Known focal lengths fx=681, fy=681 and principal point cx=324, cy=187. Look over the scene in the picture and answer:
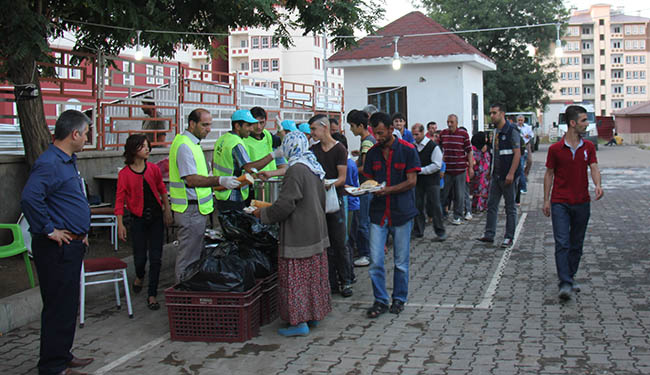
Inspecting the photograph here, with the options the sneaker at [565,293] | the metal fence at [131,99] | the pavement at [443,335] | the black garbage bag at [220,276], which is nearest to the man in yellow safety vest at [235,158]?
Result: the pavement at [443,335]

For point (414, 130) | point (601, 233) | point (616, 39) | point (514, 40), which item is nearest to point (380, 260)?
point (414, 130)

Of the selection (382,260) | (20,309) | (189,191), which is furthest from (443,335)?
(20,309)

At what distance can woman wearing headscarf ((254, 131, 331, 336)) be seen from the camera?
5980 mm

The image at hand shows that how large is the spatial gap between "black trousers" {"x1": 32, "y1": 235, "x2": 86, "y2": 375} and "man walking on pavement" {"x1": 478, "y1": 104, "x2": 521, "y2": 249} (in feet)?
21.2

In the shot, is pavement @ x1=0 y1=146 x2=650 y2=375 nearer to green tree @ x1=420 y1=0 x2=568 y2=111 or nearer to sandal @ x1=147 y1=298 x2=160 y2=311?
sandal @ x1=147 y1=298 x2=160 y2=311

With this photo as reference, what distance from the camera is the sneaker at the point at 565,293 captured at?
22.5 feet

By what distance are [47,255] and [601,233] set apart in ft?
29.5

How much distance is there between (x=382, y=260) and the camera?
6.71 meters

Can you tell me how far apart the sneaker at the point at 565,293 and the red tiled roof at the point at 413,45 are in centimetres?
1373

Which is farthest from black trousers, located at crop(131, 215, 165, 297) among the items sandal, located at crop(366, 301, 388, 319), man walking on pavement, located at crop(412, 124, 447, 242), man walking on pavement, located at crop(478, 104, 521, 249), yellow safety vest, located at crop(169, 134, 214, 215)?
man walking on pavement, located at crop(478, 104, 521, 249)

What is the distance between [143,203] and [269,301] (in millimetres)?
1852

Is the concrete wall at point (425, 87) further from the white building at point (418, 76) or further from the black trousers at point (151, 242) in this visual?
the black trousers at point (151, 242)

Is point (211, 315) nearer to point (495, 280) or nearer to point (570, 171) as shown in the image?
point (495, 280)

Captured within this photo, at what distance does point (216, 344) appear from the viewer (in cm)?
592
